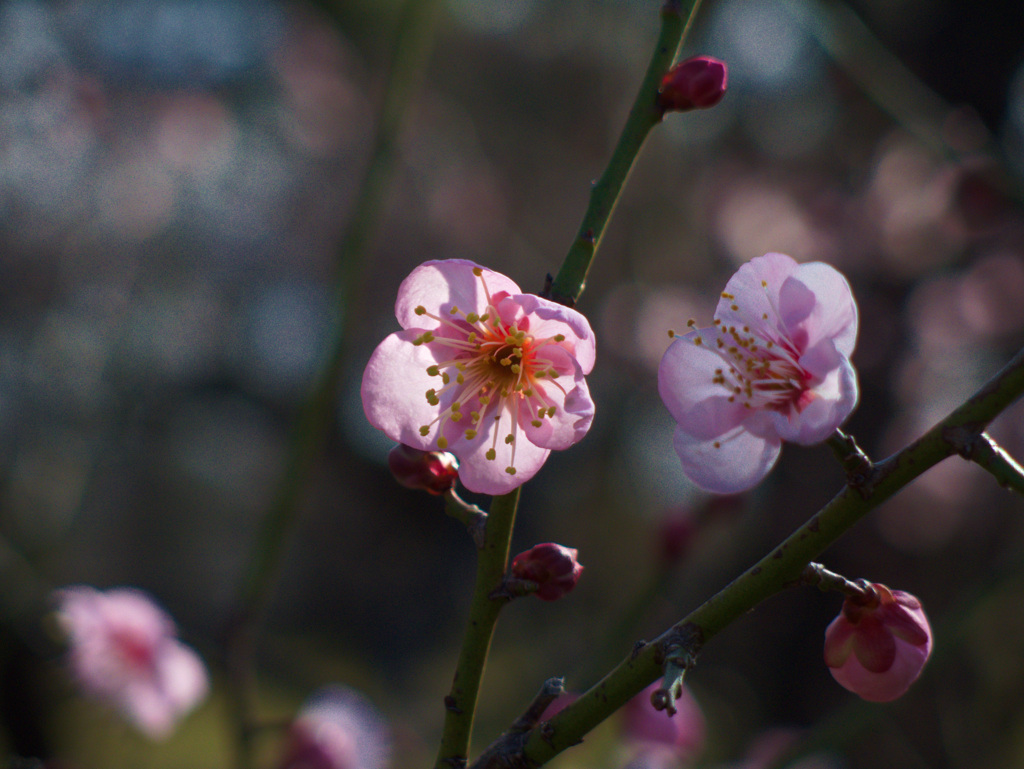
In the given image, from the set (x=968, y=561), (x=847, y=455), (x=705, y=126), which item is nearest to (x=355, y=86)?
(x=705, y=126)

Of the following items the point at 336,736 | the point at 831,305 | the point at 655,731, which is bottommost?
the point at 336,736

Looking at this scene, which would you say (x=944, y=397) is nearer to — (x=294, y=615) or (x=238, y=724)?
(x=238, y=724)

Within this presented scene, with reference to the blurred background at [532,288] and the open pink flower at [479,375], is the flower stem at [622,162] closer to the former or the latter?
the open pink flower at [479,375]

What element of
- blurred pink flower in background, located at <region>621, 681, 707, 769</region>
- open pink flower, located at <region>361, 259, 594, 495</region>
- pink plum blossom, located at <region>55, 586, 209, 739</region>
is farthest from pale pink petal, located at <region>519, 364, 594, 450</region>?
pink plum blossom, located at <region>55, 586, 209, 739</region>

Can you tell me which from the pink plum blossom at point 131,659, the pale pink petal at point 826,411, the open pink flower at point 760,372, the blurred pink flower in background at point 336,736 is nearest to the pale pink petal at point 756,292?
the open pink flower at point 760,372

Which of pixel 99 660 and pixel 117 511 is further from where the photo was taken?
pixel 117 511

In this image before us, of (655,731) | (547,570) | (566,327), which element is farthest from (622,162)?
(655,731)

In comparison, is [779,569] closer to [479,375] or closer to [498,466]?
[498,466]

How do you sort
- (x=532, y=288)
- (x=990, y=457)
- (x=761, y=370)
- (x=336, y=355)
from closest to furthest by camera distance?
(x=990, y=457)
(x=761, y=370)
(x=336, y=355)
(x=532, y=288)
